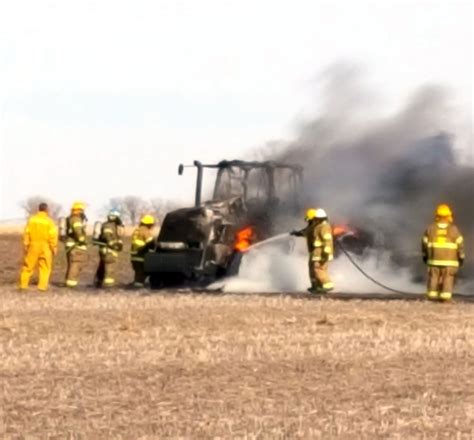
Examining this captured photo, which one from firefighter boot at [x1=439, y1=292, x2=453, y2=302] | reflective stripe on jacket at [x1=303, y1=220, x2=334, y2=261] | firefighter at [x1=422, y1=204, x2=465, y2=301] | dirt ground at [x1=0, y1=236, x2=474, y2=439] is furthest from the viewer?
reflective stripe on jacket at [x1=303, y1=220, x2=334, y2=261]

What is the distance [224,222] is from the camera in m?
26.8

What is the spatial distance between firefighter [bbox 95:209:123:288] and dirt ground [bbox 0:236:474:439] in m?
6.79

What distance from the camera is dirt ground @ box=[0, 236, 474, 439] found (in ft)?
32.3

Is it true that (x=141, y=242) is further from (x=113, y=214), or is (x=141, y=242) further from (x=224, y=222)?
(x=224, y=222)

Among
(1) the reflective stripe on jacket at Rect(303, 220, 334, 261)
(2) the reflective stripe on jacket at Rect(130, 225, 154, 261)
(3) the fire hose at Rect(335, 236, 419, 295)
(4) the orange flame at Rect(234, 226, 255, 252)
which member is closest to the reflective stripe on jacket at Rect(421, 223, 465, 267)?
(1) the reflective stripe on jacket at Rect(303, 220, 334, 261)

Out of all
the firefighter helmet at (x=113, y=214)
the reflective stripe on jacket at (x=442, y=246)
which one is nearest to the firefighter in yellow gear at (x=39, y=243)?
the firefighter helmet at (x=113, y=214)

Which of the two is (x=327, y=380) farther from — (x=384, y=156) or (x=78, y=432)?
(x=384, y=156)

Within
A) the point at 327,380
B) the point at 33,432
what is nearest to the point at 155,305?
the point at 327,380

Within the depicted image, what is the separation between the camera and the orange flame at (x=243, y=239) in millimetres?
26688

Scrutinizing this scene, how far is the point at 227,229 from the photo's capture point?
26.8 metres

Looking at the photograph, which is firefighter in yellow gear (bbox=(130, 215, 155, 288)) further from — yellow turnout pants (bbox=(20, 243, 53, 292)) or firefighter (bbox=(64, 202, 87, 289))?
yellow turnout pants (bbox=(20, 243, 53, 292))

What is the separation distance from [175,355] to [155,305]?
23.2ft

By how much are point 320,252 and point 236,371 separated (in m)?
11.8

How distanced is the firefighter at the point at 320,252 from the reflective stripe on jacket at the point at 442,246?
2.02 metres
